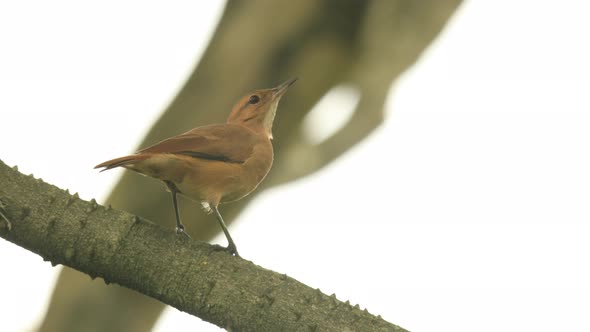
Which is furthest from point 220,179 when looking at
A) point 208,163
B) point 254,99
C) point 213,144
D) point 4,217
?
point 4,217

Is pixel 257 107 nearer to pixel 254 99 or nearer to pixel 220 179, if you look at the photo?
pixel 254 99

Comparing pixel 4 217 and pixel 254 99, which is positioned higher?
pixel 254 99

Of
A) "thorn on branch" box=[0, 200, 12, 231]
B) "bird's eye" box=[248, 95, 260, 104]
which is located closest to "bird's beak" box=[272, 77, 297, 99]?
"bird's eye" box=[248, 95, 260, 104]

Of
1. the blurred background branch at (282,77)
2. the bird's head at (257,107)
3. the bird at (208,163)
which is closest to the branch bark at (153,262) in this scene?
the bird at (208,163)

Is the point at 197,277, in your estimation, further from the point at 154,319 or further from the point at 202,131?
the point at 154,319

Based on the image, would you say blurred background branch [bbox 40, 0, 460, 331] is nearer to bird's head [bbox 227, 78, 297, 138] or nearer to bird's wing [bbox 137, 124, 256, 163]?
bird's head [bbox 227, 78, 297, 138]

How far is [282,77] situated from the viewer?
19.4ft

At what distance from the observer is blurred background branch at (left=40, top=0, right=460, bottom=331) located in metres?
5.75

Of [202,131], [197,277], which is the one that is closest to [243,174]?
[202,131]

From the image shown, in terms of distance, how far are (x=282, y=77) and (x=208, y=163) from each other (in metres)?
1.42

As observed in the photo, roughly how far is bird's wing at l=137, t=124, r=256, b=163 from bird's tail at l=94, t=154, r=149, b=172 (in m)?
0.11

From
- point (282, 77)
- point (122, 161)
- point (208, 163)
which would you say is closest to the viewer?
point (122, 161)

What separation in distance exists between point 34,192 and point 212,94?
2637 mm

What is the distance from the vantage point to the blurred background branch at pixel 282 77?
575 centimetres
